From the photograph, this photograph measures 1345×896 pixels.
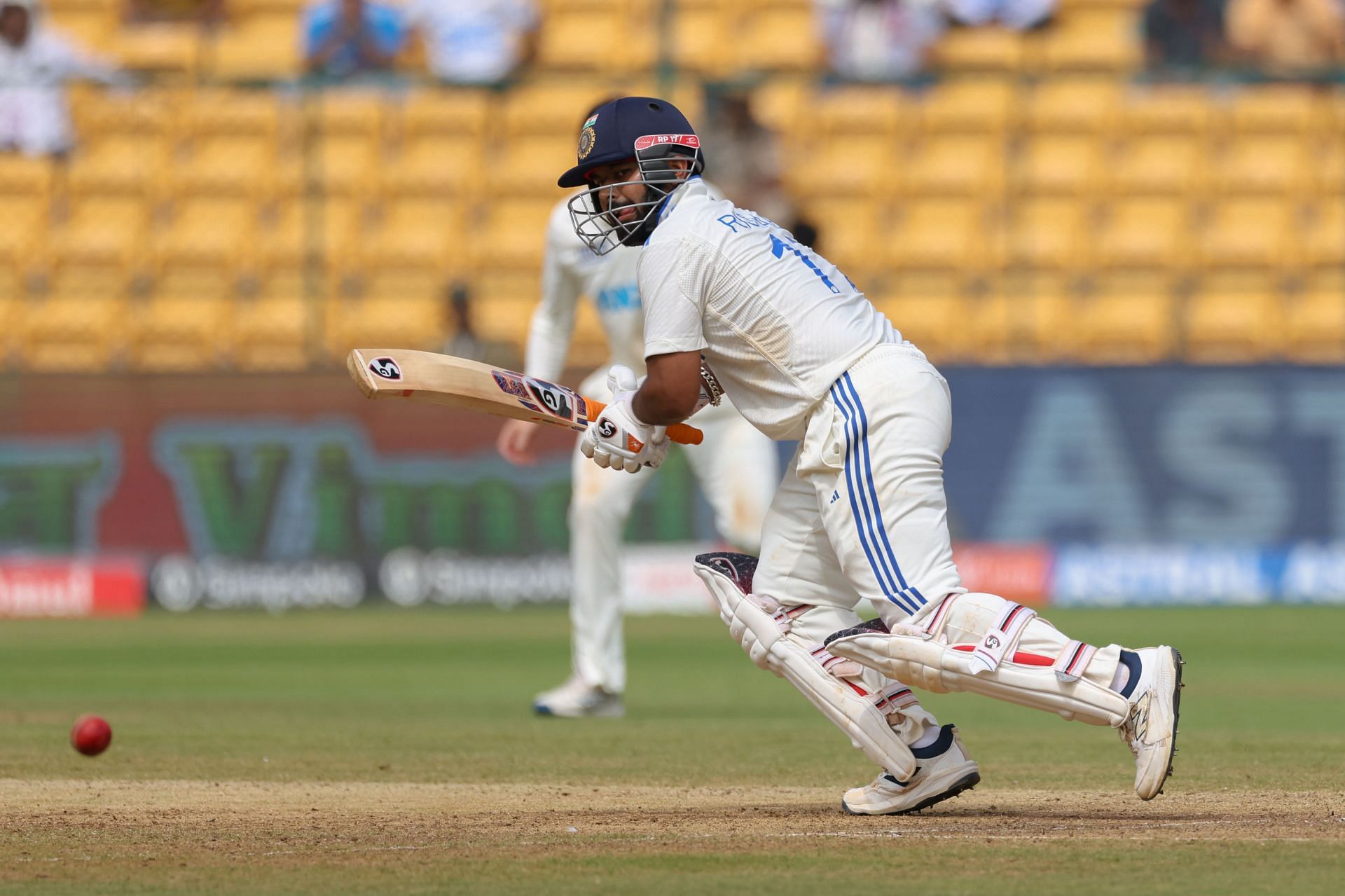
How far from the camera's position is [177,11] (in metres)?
17.0

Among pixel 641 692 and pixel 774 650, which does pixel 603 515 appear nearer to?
pixel 641 692

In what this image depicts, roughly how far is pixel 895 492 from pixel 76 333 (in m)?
11.7

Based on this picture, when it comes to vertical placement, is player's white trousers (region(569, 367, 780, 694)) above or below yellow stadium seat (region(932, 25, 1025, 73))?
below

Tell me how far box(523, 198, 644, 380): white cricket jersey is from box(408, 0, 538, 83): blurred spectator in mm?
8242

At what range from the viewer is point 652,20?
16.6m

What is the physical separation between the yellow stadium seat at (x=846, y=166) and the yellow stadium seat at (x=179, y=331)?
440 centimetres

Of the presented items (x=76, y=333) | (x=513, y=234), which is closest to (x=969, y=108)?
(x=513, y=234)

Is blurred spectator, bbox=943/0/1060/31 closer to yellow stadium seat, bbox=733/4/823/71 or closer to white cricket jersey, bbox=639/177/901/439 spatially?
yellow stadium seat, bbox=733/4/823/71

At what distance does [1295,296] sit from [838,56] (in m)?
3.77

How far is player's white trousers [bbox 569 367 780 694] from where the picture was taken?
7.48 metres

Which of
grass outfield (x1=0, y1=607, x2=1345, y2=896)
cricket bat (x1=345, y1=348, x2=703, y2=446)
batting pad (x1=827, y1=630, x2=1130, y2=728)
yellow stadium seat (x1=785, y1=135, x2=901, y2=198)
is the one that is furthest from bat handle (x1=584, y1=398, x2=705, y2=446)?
yellow stadium seat (x1=785, y1=135, x2=901, y2=198)

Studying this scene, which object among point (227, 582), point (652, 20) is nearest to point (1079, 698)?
point (227, 582)

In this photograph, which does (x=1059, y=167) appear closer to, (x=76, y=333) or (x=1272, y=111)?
(x=1272, y=111)

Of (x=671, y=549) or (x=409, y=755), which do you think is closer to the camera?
(x=409, y=755)
